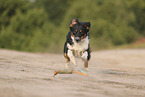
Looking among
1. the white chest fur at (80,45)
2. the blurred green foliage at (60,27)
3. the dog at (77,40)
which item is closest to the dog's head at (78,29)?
the dog at (77,40)

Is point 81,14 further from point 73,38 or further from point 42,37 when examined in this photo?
point 73,38

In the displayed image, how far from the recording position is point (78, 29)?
226 inches

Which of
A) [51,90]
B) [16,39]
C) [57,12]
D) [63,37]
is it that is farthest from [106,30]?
[51,90]

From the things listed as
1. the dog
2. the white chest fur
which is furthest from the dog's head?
the white chest fur

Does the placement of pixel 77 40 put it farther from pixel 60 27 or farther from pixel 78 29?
pixel 60 27

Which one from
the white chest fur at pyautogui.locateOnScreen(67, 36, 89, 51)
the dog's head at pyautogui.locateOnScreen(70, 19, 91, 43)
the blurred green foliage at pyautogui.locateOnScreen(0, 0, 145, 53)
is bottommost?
the white chest fur at pyautogui.locateOnScreen(67, 36, 89, 51)

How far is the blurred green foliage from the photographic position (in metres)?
20.0

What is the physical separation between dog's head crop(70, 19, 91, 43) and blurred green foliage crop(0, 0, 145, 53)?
14047 mm

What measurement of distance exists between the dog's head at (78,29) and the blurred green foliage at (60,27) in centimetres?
1405

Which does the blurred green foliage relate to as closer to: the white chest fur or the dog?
the dog

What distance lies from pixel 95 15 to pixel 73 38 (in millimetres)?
19788

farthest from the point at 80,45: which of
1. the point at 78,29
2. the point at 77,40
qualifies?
the point at 78,29

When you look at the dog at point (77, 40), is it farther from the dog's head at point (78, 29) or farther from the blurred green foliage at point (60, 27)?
the blurred green foliage at point (60, 27)

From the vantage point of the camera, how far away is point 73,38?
19.5 feet
